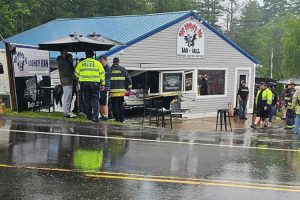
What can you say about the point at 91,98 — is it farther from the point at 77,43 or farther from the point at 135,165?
the point at 135,165

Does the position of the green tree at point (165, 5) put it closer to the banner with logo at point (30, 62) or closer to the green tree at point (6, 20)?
the green tree at point (6, 20)

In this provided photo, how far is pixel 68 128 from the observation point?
1162 centimetres

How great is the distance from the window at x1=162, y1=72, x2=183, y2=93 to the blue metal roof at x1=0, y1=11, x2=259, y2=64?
2133 millimetres

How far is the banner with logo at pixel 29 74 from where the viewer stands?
553 inches

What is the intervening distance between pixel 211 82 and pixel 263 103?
18.6ft

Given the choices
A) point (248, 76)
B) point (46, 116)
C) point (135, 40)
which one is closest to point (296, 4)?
point (248, 76)

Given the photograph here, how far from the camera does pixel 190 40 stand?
2288cm

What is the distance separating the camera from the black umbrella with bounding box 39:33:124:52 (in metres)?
13.2

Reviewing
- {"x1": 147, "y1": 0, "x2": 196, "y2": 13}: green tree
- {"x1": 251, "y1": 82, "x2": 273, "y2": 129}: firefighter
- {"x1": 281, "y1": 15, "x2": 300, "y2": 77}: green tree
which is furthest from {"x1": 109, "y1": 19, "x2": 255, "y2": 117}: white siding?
{"x1": 281, "y1": 15, "x2": 300, "y2": 77}: green tree

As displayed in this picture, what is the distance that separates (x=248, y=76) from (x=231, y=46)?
2268 millimetres

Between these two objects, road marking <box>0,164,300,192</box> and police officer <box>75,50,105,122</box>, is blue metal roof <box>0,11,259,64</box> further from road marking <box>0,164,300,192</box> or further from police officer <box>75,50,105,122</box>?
road marking <box>0,164,300,192</box>

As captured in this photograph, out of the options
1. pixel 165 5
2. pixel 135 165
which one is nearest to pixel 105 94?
pixel 135 165

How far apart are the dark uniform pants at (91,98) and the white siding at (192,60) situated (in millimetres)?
6123

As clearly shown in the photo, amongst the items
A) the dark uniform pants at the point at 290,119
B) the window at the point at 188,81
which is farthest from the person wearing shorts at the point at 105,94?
the window at the point at 188,81
